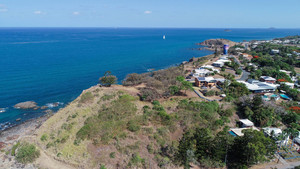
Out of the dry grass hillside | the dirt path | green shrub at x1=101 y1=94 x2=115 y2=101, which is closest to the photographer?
the dirt path

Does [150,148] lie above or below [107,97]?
below

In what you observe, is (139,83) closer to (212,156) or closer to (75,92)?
(75,92)

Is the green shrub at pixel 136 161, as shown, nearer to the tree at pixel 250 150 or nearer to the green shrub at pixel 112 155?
the green shrub at pixel 112 155

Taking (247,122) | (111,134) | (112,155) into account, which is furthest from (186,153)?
(247,122)

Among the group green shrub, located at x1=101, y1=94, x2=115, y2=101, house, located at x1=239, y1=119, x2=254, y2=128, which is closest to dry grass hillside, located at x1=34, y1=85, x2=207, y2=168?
green shrub, located at x1=101, y1=94, x2=115, y2=101

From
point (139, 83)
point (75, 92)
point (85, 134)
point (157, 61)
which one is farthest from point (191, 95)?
point (157, 61)

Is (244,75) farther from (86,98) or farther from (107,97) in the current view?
(86,98)

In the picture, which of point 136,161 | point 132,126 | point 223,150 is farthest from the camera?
point 132,126

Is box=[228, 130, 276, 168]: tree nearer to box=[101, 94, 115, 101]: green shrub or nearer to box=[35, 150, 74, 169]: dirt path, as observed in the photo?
box=[35, 150, 74, 169]: dirt path
